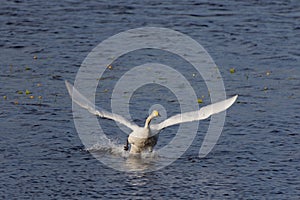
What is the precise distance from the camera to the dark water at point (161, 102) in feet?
64.0

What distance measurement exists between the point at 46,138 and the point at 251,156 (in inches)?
195

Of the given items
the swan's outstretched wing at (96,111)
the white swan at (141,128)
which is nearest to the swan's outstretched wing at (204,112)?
the white swan at (141,128)

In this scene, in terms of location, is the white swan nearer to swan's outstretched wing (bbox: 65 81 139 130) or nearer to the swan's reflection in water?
swan's outstretched wing (bbox: 65 81 139 130)

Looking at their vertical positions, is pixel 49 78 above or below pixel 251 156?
above

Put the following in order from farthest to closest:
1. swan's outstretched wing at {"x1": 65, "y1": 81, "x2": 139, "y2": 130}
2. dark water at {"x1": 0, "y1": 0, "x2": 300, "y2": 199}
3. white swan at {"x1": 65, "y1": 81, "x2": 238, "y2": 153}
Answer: swan's outstretched wing at {"x1": 65, "y1": 81, "x2": 139, "y2": 130}
white swan at {"x1": 65, "y1": 81, "x2": 238, "y2": 153}
dark water at {"x1": 0, "y1": 0, "x2": 300, "y2": 199}

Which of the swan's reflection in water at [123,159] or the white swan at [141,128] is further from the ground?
the white swan at [141,128]

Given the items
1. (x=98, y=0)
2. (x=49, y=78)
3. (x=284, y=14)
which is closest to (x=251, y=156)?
(x=49, y=78)

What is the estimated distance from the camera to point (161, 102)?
A: 2523 centimetres

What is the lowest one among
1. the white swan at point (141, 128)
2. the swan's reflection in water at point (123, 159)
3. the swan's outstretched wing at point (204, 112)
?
the swan's reflection in water at point (123, 159)

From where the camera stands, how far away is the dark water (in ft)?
64.0

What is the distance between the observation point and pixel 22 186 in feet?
63.3

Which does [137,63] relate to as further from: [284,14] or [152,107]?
[284,14]

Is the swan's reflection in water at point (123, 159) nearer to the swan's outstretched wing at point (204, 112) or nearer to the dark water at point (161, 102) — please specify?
the dark water at point (161, 102)

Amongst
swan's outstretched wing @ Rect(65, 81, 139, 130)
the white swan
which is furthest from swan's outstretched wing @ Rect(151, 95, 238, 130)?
swan's outstretched wing @ Rect(65, 81, 139, 130)
